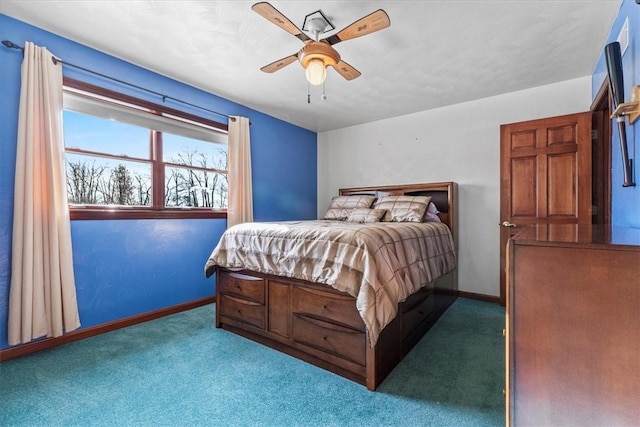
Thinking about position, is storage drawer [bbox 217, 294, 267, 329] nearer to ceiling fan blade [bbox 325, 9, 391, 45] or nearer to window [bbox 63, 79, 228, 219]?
window [bbox 63, 79, 228, 219]

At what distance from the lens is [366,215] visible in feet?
11.2

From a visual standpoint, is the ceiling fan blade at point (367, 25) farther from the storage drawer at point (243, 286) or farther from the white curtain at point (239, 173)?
the white curtain at point (239, 173)

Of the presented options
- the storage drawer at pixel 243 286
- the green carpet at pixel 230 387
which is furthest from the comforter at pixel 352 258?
the green carpet at pixel 230 387

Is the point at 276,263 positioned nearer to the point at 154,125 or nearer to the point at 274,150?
the point at 154,125

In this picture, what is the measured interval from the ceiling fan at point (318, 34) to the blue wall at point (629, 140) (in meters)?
1.35

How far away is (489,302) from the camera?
129 inches

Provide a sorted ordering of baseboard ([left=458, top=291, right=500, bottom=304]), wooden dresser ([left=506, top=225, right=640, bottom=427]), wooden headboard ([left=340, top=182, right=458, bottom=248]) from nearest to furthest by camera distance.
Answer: wooden dresser ([left=506, top=225, right=640, bottom=427]) → baseboard ([left=458, top=291, right=500, bottom=304]) → wooden headboard ([left=340, top=182, right=458, bottom=248])

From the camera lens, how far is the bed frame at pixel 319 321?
173 centimetres

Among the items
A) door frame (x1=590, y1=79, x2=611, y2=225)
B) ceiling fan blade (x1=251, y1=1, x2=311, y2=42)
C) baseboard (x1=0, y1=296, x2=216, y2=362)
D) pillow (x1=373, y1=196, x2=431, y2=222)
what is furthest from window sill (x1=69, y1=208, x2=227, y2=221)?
door frame (x1=590, y1=79, x2=611, y2=225)

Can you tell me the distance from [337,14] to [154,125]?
1971mm

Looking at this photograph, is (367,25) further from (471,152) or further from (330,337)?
(471,152)

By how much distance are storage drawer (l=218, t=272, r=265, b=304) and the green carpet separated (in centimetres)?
36

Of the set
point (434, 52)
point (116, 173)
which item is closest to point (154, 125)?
point (116, 173)

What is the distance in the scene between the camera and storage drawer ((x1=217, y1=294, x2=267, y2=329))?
2.24 metres
